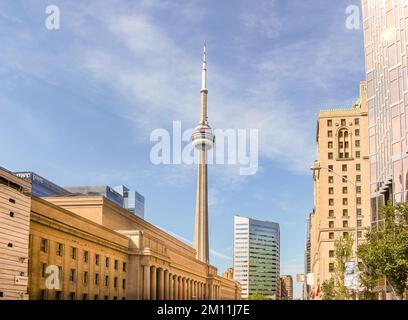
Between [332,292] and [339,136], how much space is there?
91.0 m

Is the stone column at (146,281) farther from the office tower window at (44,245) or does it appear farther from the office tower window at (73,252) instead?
the office tower window at (44,245)

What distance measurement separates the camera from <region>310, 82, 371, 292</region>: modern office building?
486ft

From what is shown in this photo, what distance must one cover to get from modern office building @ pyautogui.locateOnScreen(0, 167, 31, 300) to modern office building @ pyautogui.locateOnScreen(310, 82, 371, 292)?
324 feet

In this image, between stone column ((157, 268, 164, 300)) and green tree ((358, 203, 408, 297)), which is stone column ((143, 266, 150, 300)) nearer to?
stone column ((157, 268, 164, 300))

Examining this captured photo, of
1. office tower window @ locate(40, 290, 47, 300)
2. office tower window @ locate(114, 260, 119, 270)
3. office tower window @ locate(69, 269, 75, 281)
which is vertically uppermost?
office tower window @ locate(114, 260, 119, 270)

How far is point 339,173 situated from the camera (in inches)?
6053

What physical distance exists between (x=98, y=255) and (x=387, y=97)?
140 feet

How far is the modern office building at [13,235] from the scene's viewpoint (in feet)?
170

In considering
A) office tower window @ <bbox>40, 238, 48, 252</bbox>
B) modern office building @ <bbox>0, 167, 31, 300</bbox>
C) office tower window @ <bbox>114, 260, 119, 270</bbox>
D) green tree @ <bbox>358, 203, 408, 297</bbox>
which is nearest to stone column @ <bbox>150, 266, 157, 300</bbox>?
office tower window @ <bbox>114, 260, 119, 270</bbox>

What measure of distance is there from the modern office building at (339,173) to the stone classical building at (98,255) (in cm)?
3363

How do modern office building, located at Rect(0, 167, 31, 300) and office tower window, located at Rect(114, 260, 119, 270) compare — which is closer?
modern office building, located at Rect(0, 167, 31, 300)
